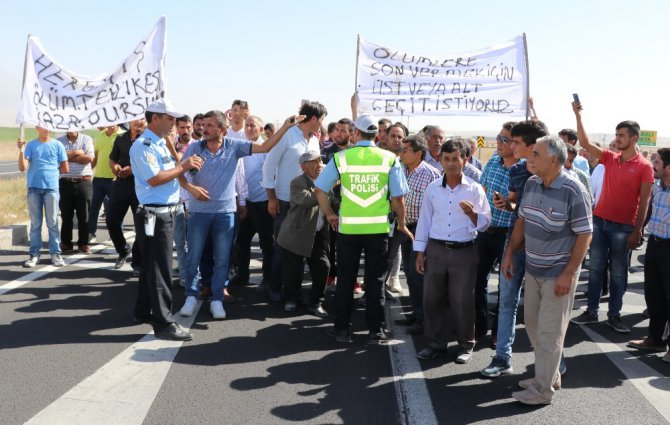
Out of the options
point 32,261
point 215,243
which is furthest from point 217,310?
point 32,261

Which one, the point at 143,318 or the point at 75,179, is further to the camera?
the point at 75,179

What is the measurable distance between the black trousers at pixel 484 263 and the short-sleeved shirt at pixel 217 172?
2527 mm

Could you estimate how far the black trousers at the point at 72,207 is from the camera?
9.11 metres

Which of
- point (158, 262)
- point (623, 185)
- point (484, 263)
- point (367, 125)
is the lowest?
point (158, 262)

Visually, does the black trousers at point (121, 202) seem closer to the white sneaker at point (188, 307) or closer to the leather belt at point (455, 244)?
the white sneaker at point (188, 307)

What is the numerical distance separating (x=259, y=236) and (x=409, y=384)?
130 inches

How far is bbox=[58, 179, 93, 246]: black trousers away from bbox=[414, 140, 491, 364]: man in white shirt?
20.3 ft

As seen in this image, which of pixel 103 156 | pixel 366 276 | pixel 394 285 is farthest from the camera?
pixel 103 156

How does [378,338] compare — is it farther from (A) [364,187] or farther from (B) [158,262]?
(B) [158,262]

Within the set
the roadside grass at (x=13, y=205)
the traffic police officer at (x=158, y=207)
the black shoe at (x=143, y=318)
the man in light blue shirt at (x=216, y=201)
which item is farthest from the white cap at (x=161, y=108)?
the roadside grass at (x=13, y=205)

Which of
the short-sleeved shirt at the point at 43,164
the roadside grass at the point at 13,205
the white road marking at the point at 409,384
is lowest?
the white road marking at the point at 409,384

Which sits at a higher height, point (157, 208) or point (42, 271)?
point (157, 208)

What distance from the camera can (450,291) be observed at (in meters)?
5.00

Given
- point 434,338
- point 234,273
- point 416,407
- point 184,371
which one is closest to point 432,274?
point 434,338
